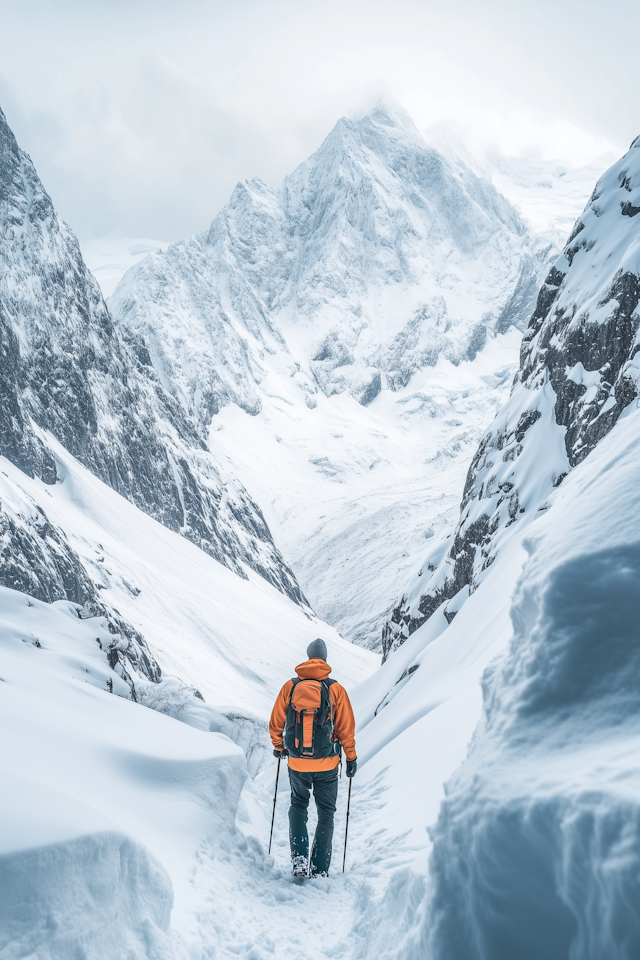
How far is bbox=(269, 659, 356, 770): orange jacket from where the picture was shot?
20.0 ft

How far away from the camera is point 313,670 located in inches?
241

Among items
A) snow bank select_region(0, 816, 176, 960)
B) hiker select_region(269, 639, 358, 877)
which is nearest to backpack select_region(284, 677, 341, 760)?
hiker select_region(269, 639, 358, 877)

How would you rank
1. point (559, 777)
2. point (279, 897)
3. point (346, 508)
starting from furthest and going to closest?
point (346, 508) → point (279, 897) → point (559, 777)

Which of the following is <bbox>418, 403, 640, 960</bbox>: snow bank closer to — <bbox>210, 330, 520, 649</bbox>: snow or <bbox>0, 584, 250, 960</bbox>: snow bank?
<bbox>0, 584, 250, 960</bbox>: snow bank

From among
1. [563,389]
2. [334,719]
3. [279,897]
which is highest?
[563,389]

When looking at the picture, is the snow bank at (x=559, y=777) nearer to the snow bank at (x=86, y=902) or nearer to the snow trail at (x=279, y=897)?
the snow bank at (x=86, y=902)

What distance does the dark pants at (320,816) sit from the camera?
6.12 meters

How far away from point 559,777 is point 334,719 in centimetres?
379

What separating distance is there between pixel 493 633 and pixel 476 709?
138 inches

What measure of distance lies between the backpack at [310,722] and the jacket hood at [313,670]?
71mm

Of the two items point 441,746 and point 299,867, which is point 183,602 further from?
point 299,867

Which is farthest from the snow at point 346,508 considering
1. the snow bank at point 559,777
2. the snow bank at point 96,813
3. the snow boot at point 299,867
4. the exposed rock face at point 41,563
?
the snow bank at point 559,777

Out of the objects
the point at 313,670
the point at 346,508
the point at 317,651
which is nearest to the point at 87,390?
the point at 346,508

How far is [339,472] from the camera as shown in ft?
609
